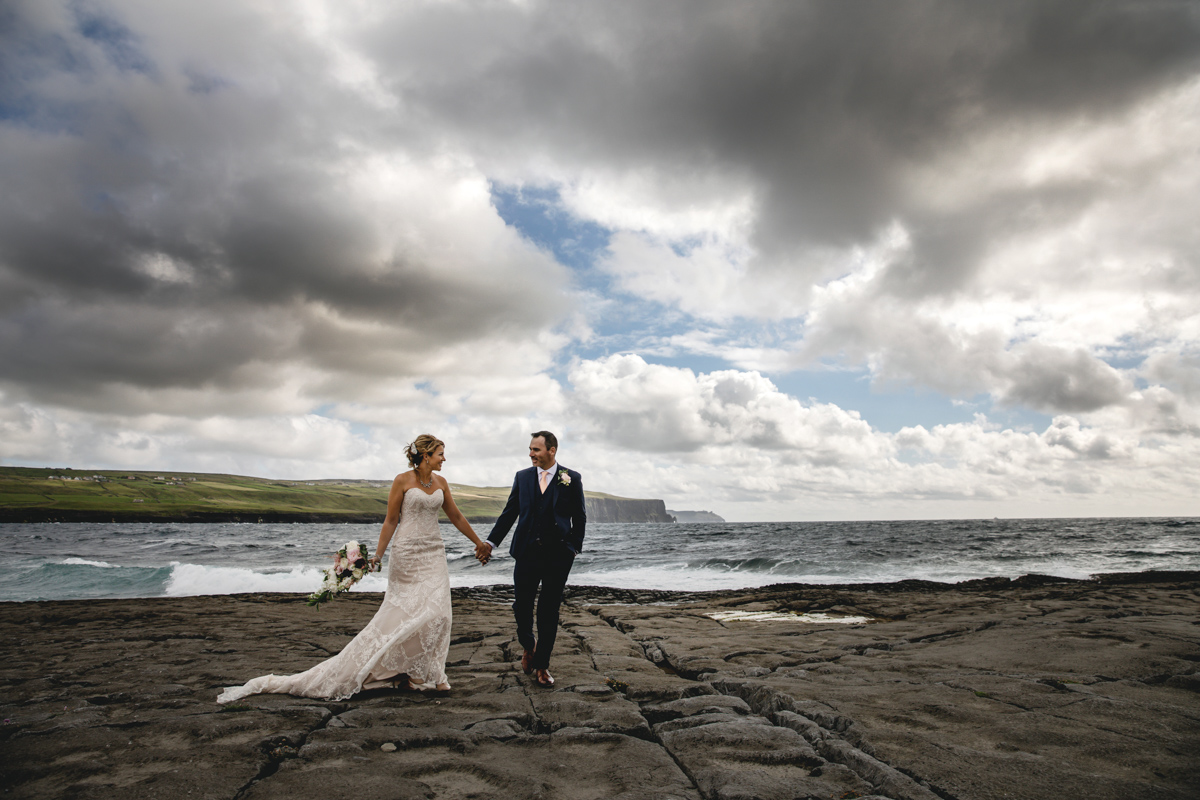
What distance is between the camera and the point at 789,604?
42.7 feet

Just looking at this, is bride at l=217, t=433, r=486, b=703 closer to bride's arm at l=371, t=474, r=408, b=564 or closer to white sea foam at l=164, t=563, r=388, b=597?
bride's arm at l=371, t=474, r=408, b=564

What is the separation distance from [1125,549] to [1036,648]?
4264 centimetres

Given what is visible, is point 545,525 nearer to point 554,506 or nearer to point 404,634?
point 554,506

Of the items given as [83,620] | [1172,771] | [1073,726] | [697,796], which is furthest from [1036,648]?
[83,620]

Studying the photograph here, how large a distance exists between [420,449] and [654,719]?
3.34 metres

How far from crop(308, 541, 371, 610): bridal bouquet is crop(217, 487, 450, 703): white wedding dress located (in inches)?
16.9

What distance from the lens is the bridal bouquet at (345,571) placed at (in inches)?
232

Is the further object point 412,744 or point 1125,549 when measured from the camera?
point 1125,549

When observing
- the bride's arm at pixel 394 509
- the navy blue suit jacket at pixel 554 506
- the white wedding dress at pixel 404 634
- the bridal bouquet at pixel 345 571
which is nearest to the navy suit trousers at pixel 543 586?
the navy blue suit jacket at pixel 554 506

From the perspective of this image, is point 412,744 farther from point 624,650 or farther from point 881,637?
point 881,637

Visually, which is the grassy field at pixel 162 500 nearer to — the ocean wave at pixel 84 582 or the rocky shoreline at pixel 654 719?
the ocean wave at pixel 84 582

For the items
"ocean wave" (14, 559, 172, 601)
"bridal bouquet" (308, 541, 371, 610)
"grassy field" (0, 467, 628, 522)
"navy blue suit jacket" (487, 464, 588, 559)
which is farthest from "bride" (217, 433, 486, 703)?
"grassy field" (0, 467, 628, 522)

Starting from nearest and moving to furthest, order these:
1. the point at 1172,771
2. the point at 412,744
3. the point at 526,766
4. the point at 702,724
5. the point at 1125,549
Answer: the point at 1172,771 < the point at 526,766 < the point at 412,744 < the point at 702,724 < the point at 1125,549

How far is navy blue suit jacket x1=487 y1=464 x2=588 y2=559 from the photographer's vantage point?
5754mm
